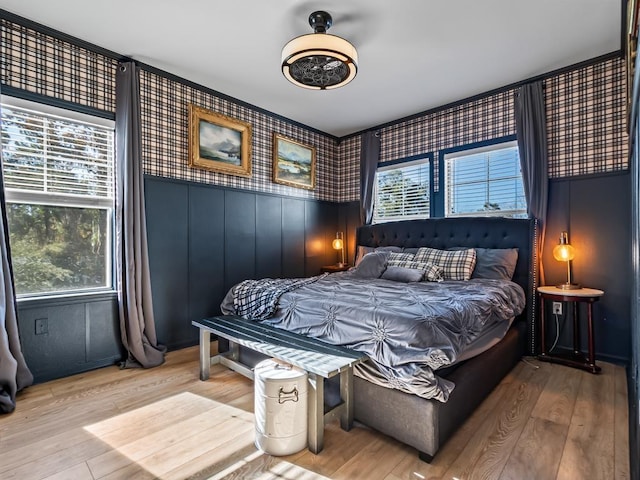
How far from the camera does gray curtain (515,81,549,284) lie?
320 cm

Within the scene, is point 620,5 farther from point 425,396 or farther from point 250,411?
point 250,411

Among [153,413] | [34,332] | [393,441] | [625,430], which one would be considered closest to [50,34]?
[34,332]

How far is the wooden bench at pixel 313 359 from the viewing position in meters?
1.67

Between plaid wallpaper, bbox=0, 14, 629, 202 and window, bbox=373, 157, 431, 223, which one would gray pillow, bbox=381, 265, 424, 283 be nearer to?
window, bbox=373, 157, 431, 223

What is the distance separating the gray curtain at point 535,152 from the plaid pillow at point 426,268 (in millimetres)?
1005

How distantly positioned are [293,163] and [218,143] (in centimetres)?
118

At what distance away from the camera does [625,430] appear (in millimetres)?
1806

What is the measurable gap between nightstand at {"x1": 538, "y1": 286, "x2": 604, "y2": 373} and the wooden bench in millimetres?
2046

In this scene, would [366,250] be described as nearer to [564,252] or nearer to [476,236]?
[476,236]

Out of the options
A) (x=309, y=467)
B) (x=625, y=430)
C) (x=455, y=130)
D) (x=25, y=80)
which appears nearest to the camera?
(x=309, y=467)

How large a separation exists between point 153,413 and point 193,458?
60 cm

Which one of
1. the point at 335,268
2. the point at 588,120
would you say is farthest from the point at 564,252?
the point at 335,268

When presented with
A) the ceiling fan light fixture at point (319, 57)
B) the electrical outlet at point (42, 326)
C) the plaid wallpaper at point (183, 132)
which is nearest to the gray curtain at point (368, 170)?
the plaid wallpaper at point (183, 132)

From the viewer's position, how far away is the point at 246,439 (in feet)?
5.84
